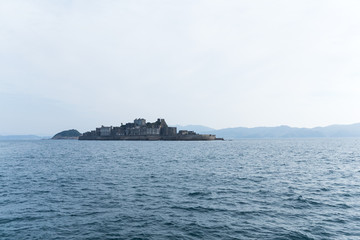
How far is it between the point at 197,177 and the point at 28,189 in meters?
24.0

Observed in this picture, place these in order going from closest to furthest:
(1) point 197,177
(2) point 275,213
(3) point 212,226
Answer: (3) point 212,226
(2) point 275,213
(1) point 197,177

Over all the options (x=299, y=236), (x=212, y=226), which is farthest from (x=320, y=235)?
(x=212, y=226)

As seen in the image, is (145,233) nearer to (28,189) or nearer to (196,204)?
(196,204)

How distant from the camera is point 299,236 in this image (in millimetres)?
16266

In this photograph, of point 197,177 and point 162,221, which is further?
point 197,177

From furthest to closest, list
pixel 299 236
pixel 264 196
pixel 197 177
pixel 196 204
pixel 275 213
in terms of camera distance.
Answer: pixel 197 177 → pixel 264 196 → pixel 196 204 → pixel 275 213 → pixel 299 236

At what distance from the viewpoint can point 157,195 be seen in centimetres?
2698

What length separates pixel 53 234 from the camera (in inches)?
648

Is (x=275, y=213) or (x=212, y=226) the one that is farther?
(x=275, y=213)

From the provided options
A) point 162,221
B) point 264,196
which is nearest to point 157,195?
point 162,221

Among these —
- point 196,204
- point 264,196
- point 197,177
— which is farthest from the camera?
point 197,177

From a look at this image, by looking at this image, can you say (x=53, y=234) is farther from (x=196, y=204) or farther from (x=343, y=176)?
(x=343, y=176)

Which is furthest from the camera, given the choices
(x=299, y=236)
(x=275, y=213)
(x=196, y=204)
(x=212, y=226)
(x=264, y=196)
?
(x=264, y=196)

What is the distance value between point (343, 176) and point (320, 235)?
98.8ft
